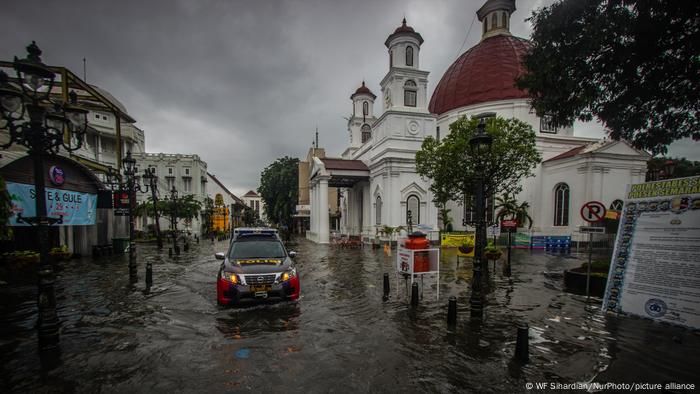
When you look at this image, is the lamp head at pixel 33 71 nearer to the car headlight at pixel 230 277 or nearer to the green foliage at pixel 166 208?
the car headlight at pixel 230 277

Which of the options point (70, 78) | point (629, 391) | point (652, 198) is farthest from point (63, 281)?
point (652, 198)

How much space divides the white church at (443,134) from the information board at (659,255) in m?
17.8

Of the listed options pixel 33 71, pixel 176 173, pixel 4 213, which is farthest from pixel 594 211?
pixel 176 173

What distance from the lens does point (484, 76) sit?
1248 inches

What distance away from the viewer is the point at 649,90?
772 cm

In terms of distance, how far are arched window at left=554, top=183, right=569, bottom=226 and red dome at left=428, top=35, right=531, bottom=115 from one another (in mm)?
10228

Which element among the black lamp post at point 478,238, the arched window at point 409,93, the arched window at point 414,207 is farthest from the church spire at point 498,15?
the black lamp post at point 478,238

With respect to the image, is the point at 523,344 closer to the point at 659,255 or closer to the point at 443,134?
the point at 659,255

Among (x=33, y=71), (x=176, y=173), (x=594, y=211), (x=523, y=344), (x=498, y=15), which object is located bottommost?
(x=523, y=344)

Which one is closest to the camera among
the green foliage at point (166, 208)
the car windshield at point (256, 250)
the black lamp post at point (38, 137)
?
the black lamp post at point (38, 137)

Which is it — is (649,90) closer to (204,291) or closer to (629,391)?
(629,391)

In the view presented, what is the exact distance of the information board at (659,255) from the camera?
5.49 meters

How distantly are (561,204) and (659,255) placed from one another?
87.9 ft

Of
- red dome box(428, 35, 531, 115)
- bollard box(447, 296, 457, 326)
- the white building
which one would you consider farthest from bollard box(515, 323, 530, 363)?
the white building
